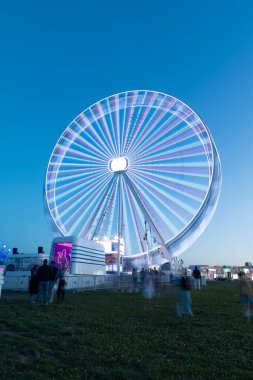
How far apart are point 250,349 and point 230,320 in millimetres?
3767

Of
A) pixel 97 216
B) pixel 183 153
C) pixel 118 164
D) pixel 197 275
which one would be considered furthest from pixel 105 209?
pixel 197 275

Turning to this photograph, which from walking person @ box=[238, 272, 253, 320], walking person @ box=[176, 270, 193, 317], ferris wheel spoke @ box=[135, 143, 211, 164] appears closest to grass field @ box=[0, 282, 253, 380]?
walking person @ box=[238, 272, 253, 320]

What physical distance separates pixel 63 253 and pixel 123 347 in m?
26.3

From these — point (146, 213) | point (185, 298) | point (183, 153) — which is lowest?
point (185, 298)

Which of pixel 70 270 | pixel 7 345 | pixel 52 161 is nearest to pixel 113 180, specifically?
pixel 52 161

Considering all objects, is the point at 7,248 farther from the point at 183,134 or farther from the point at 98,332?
the point at 98,332

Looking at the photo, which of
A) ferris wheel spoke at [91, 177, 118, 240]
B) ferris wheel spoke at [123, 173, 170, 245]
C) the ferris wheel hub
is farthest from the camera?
ferris wheel spoke at [91, 177, 118, 240]

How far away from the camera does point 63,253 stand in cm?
3170

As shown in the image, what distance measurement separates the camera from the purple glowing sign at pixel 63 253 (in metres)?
31.1

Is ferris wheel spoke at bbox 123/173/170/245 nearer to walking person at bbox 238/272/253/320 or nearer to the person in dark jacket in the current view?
the person in dark jacket

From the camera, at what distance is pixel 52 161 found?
4212cm

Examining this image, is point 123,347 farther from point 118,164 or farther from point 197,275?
point 118,164

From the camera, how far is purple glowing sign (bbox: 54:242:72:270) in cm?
3112

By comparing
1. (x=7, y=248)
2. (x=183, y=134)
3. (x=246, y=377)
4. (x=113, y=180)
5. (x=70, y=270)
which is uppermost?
(x=183, y=134)
